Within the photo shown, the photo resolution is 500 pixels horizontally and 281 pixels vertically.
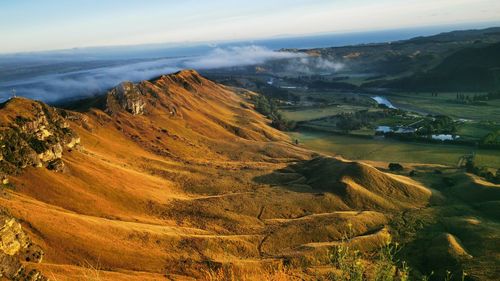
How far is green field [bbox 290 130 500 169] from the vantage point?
13212 centimetres

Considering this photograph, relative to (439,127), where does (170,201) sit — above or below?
above

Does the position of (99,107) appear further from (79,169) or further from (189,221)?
(189,221)

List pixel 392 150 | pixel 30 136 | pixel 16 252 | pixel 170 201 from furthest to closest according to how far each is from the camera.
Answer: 1. pixel 392 150
2. pixel 170 201
3. pixel 30 136
4. pixel 16 252

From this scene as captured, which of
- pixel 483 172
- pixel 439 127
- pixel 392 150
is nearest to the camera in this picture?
pixel 483 172

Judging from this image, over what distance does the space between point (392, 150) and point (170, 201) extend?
297 feet

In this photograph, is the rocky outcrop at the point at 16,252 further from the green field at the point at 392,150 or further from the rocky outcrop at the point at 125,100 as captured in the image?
the green field at the point at 392,150

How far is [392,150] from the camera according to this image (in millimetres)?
146375

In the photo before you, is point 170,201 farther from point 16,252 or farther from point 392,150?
point 392,150

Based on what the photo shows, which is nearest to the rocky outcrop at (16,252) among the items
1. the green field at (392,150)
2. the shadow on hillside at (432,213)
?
the shadow on hillside at (432,213)

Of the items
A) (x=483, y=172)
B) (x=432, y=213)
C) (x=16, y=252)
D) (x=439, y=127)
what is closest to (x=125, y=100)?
(x=16, y=252)

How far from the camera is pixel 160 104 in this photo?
155500 millimetres

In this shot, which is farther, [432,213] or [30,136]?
[432,213]

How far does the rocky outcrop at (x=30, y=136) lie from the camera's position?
71.9 metres

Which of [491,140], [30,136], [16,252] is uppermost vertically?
[30,136]
